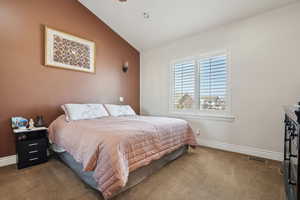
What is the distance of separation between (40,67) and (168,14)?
266 cm

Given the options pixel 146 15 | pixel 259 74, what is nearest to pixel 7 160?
pixel 146 15

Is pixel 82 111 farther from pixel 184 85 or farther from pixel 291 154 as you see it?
pixel 291 154

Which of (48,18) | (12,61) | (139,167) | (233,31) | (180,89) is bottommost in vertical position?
(139,167)

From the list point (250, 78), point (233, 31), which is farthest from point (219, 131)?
point (233, 31)

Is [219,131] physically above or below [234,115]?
below

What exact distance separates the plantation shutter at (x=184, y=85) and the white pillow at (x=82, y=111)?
5.88ft

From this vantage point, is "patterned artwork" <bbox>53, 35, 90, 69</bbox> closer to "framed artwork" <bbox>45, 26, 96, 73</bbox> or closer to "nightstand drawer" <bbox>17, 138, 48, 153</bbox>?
"framed artwork" <bbox>45, 26, 96, 73</bbox>

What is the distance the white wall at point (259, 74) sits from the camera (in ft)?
7.69

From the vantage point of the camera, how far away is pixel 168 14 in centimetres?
295

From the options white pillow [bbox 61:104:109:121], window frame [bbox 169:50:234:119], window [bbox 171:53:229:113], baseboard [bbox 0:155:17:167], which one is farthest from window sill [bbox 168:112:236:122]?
baseboard [bbox 0:155:17:167]

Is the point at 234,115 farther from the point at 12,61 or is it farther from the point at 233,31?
the point at 12,61

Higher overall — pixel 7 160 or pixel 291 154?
pixel 291 154

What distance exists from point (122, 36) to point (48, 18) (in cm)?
173

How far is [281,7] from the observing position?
2412mm
